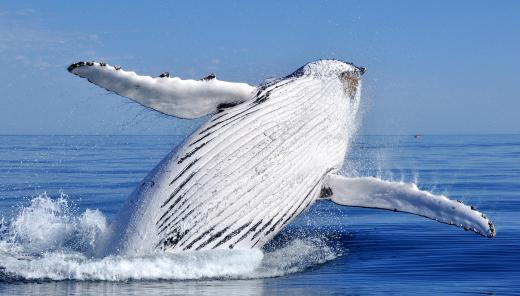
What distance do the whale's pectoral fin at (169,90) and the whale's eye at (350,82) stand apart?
1248mm

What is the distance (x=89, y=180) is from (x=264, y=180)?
53.3 feet

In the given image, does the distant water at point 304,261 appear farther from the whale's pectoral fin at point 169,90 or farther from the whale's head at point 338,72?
the whale's pectoral fin at point 169,90

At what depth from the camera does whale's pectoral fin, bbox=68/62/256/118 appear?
7.67 metres

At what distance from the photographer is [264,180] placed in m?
8.56

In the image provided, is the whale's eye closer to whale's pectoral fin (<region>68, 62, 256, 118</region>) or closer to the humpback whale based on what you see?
the humpback whale

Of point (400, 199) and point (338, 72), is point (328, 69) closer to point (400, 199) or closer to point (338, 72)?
point (338, 72)

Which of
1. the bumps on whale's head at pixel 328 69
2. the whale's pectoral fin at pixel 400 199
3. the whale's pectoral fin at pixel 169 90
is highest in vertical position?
the bumps on whale's head at pixel 328 69

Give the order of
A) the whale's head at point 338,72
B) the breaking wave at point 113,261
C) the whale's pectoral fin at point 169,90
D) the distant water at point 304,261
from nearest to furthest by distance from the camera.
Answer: the whale's pectoral fin at point 169,90 < the distant water at point 304,261 < the breaking wave at point 113,261 < the whale's head at point 338,72

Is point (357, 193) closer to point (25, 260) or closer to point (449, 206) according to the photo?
point (449, 206)

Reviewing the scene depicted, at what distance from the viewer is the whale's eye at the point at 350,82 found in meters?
9.26

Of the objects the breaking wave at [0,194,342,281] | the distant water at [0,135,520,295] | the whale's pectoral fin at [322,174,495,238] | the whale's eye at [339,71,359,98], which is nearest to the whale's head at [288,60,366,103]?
the whale's eye at [339,71,359,98]

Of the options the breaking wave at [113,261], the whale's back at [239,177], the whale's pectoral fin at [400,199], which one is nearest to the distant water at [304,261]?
the breaking wave at [113,261]

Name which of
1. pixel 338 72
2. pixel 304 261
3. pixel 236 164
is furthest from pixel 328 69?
pixel 304 261

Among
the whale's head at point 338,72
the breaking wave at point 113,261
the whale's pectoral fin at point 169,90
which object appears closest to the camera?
the whale's pectoral fin at point 169,90
